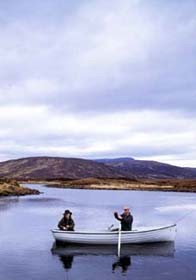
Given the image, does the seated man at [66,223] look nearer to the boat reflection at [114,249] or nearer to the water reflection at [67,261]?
the boat reflection at [114,249]

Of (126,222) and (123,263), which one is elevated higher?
(126,222)

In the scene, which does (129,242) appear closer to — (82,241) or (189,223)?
(82,241)

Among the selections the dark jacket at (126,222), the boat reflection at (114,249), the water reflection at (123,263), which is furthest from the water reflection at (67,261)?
the dark jacket at (126,222)

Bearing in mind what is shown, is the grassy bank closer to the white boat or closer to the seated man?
the seated man

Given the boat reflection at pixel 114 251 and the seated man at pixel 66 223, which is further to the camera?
the seated man at pixel 66 223

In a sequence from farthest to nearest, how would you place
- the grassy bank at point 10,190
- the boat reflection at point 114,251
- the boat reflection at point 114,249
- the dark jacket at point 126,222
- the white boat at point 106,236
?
the grassy bank at point 10,190 < the dark jacket at point 126,222 < the white boat at point 106,236 < the boat reflection at point 114,249 < the boat reflection at point 114,251

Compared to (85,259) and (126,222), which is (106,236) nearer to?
(126,222)

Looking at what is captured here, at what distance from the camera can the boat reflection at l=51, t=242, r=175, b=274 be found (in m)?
28.4

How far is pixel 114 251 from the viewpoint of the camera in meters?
30.6

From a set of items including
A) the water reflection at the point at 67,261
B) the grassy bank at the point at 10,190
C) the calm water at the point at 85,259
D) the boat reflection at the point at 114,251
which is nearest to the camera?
the calm water at the point at 85,259

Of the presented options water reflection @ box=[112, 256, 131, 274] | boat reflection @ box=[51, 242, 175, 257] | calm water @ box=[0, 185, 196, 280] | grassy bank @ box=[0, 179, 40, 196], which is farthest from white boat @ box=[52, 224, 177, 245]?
grassy bank @ box=[0, 179, 40, 196]

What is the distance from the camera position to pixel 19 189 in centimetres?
10456

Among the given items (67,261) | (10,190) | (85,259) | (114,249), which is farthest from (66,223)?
(10,190)

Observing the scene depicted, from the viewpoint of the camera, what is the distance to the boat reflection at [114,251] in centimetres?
2840
